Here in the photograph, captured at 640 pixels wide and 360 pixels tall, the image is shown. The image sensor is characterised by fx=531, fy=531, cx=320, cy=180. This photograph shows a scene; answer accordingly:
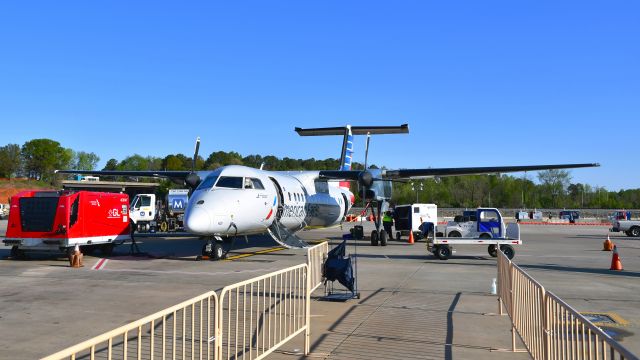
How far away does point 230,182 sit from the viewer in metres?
16.9

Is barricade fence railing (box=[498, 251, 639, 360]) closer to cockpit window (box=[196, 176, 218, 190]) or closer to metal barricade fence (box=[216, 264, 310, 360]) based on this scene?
metal barricade fence (box=[216, 264, 310, 360])

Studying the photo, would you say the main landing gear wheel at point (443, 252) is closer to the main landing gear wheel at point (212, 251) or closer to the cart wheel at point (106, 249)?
the main landing gear wheel at point (212, 251)

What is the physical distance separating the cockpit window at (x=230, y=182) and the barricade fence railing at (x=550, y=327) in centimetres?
1099

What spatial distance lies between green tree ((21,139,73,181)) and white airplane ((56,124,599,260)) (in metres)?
93.9

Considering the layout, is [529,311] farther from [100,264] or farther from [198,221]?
[100,264]

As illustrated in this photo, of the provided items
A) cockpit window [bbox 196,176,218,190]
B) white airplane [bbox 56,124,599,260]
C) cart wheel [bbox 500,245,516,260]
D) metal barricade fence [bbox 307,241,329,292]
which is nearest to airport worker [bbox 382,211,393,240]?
white airplane [bbox 56,124,599,260]

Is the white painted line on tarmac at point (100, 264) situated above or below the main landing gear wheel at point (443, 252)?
below

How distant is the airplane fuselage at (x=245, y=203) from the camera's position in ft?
50.4

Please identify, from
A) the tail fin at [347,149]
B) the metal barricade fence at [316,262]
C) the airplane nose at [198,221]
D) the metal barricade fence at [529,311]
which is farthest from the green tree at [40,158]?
the metal barricade fence at [529,311]

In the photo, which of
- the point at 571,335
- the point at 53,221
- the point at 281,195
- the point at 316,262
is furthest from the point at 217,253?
the point at 571,335

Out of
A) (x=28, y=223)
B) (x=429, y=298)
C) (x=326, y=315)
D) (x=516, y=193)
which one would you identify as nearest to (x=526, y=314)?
(x=326, y=315)

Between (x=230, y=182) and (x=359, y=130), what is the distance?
1498cm

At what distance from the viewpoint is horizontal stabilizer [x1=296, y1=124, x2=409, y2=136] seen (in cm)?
2870

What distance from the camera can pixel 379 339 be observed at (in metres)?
6.82
